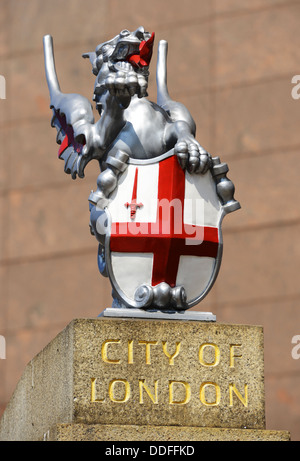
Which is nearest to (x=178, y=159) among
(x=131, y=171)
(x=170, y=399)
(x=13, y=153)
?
(x=131, y=171)

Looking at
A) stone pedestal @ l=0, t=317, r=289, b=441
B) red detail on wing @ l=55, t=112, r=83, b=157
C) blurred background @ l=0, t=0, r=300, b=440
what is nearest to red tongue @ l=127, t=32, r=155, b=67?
red detail on wing @ l=55, t=112, r=83, b=157

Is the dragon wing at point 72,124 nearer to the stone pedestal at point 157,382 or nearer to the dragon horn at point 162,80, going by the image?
the dragon horn at point 162,80

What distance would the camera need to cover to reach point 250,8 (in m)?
11.9

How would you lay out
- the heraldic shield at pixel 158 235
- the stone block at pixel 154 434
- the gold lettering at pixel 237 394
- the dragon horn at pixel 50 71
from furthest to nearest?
1. the dragon horn at pixel 50 71
2. the heraldic shield at pixel 158 235
3. the gold lettering at pixel 237 394
4. the stone block at pixel 154 434

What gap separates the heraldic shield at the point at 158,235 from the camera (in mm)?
6312

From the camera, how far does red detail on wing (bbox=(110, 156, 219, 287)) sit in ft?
20.7

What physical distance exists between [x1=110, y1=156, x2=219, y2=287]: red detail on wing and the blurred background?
4845mm

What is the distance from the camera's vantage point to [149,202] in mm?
6355

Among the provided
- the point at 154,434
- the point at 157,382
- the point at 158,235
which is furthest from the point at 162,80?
the point at 154,434

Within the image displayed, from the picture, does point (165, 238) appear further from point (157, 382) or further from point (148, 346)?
point (157, 382)

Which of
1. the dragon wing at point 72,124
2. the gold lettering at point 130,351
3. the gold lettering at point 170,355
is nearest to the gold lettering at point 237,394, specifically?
the gold lettering at point 170,355

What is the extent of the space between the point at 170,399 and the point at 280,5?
6.83 m

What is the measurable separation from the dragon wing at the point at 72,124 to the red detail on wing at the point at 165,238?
1.87 ft

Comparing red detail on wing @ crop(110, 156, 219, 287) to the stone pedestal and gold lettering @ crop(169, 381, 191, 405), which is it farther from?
gold lettering @ crop(169, 381, 191, 405)
